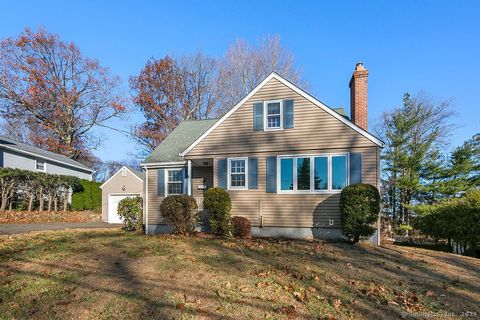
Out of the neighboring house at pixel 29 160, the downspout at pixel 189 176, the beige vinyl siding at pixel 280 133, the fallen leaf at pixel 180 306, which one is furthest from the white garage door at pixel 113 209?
the fallen leaf at pixel 180 306

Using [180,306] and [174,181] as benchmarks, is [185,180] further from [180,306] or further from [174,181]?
[180,306]

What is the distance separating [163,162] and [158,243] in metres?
6.22

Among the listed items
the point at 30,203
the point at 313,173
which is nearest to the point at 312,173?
the point at 313,173

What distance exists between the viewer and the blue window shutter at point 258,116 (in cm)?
1371

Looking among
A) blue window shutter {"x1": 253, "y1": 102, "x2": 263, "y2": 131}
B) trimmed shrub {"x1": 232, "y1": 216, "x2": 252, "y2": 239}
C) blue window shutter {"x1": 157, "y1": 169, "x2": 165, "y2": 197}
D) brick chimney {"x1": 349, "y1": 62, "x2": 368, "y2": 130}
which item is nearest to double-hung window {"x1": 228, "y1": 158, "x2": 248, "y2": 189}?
blue window shutter {"x1": 253, "y1": 102, "x2": 263, "y2": 131}

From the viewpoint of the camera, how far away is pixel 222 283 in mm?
6211

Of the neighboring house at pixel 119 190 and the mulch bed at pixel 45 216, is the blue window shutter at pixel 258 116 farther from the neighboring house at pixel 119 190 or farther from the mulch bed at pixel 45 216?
the mulch bed at pixel 45 216

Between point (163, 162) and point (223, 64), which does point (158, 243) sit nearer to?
point (163, 162)

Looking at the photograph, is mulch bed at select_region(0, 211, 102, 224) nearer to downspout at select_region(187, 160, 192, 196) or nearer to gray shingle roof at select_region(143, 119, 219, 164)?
gray shingle roof at select_region(143, 119, 219, 164)

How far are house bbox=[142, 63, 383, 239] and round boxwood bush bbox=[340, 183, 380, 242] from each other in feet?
3.00

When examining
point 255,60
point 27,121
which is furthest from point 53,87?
point 255,60

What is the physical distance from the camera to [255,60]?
101 ft

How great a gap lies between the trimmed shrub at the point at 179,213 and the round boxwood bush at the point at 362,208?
5664 mm

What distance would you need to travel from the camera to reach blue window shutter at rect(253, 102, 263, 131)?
13711mm
